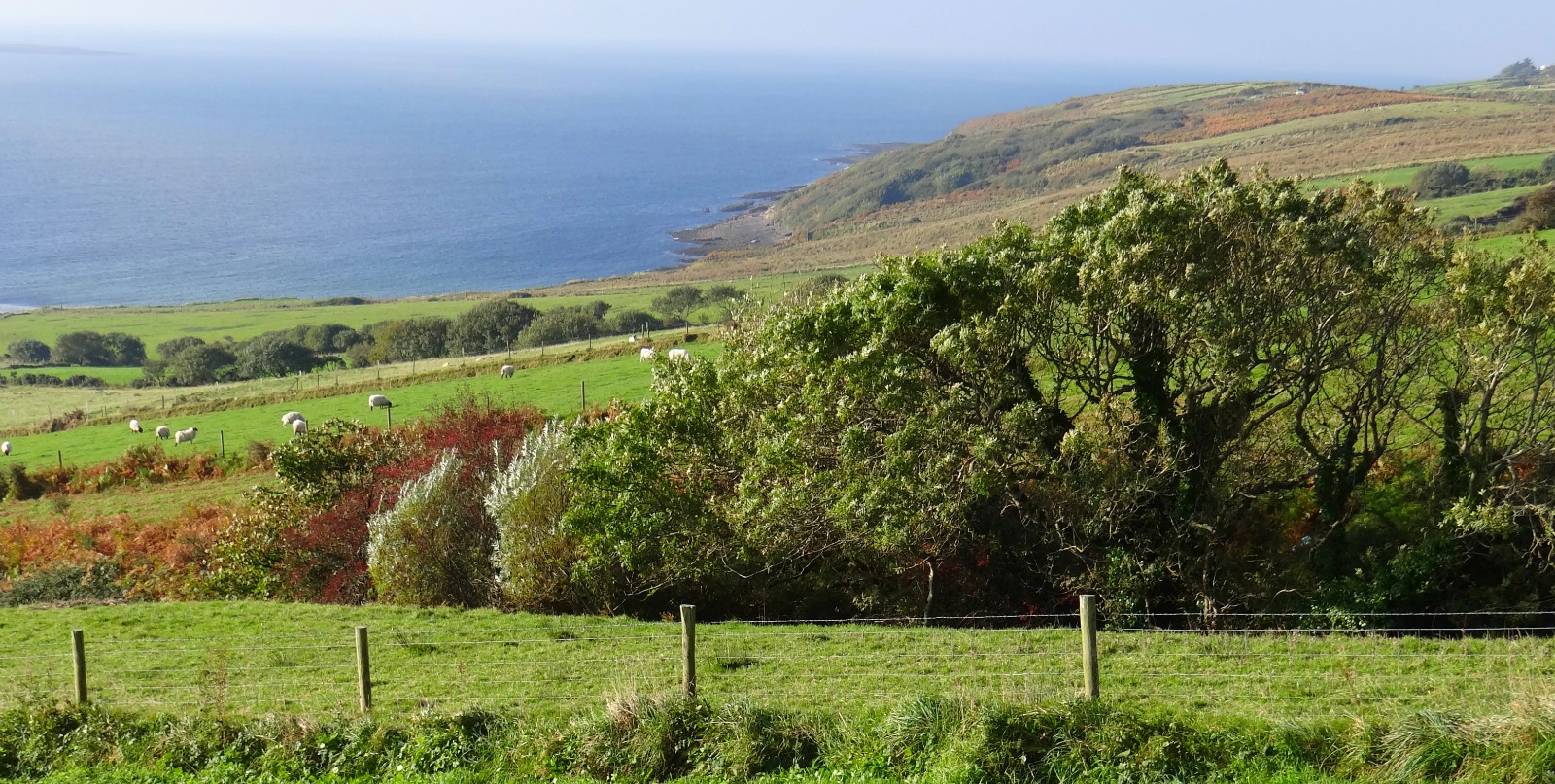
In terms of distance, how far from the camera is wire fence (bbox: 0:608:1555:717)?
46.5ft

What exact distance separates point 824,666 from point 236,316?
131 metres

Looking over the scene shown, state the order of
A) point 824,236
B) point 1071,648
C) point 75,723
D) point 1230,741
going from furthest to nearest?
point 824,236 → point 1071,648 → point 75,723 → point 1230,741

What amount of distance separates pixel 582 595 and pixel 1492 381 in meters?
20.0

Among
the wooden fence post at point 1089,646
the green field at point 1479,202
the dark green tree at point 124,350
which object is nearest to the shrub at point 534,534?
the wooden fence post at point 1089,646

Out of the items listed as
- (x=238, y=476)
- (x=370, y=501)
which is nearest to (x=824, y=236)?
(x=238, y=476)

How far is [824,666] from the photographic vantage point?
17938mm

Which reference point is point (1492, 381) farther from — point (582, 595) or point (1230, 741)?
point (582, 595)

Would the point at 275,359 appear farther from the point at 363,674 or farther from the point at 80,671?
the point at 363,674

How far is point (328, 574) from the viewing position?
105 ft

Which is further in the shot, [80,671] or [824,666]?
[824,666]

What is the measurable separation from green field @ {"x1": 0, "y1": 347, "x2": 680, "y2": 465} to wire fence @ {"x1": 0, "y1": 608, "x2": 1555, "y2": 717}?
2471 centimetres

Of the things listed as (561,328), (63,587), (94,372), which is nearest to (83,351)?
(94,372)

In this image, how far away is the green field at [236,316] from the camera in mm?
117000

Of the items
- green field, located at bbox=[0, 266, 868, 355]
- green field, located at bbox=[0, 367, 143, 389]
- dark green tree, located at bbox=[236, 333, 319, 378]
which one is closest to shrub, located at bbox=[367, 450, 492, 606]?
dark green tree, located at bbox=[236, 333, 319, 378]
